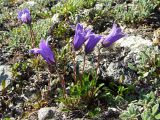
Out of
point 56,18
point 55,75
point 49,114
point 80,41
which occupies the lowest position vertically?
point 49,114

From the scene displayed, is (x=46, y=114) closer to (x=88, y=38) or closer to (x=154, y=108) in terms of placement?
(x=88, y=38)

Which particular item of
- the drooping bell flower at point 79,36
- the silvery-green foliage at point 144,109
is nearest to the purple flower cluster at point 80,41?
the drooping bell flower at point 79,36

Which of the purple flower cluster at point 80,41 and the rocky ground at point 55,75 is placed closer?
the purple flower cluster at point 80,41

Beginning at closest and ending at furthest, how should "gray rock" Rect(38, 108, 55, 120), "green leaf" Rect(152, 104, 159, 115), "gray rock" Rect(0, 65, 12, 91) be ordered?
"green leaf" Rect(152, 104, 159, 115) → "gray rock" Rect(38, 108, 55, 120) → "gray rock" Rect(0, 65, 12, 91)

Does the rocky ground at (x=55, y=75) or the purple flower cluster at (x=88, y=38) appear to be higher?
the purple flower cluster at (x=88, y=38)

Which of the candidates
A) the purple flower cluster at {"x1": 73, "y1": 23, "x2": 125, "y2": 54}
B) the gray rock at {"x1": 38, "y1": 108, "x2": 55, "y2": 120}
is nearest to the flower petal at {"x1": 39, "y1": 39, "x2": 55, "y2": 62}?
the purple flower cluster at {"x1": 73, "y1": 23, "x2": 125, "y2": 54}

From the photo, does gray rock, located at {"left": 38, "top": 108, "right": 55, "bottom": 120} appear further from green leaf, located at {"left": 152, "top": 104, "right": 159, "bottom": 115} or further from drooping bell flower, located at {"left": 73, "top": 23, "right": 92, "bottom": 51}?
green leaf, located at {"left": 152, "top": 104, "right": 159, "bottom": 115}

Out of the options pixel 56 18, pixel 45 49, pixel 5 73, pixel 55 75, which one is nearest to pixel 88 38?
pixel 45 49

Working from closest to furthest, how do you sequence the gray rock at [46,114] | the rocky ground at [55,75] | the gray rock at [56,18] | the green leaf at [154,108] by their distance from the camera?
the green leaf at [154,108] → the gray rock at [46,114] → the rocky ground at [55,75] → the gray rock at [56,18]

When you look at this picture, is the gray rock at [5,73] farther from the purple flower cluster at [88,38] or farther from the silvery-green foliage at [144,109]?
the silvery-green foliage at [144,109]

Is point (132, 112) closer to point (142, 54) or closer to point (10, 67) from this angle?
point (142, 54)

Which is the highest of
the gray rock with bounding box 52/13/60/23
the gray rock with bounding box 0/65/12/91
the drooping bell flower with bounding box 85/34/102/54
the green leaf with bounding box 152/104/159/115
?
the drooping bell flower with bounding box 85/34/102/54

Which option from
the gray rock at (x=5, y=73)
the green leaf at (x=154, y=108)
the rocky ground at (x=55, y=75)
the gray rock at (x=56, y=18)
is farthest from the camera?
the gray rock at (x=56, y=18)

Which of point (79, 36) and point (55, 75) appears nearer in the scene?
point (79, 36)
